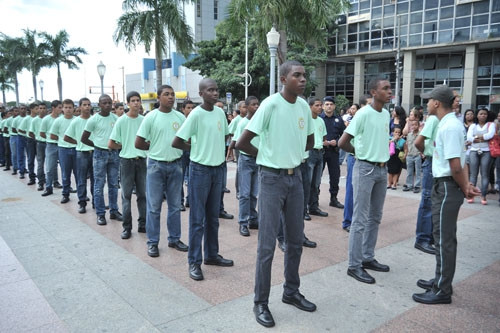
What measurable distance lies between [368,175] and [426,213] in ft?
5.31

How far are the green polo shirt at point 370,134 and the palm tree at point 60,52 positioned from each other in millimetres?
38847

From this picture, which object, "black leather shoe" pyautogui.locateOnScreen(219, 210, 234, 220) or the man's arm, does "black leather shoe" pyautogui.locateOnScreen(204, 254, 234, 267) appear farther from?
"black leather shoe" pyautogui.locateOnScreen(219, 210, 234, 220)

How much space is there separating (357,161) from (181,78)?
4970cm

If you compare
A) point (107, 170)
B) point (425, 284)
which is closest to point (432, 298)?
point (425, 284)

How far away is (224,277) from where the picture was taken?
4.50 m

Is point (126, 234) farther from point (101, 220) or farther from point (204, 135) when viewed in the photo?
point (204, 135)

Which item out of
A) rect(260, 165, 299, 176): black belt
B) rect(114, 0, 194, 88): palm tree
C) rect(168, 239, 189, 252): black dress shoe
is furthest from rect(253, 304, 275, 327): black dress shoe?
rect(114, 0, 194, 88): palm tree

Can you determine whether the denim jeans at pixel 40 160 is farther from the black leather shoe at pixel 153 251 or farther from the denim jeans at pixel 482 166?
the denim jeans at pixel 482 166

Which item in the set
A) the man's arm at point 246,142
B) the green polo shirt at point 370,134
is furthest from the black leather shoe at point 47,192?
the green polo shirt at point 370,134

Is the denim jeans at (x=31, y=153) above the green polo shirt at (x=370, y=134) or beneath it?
beneath

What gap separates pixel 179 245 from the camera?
5.45 metres

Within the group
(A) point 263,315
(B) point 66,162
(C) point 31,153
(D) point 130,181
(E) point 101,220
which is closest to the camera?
(A) point 263,315

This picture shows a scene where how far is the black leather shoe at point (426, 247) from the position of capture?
5289 mm

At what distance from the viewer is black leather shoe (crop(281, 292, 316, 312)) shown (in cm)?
368
